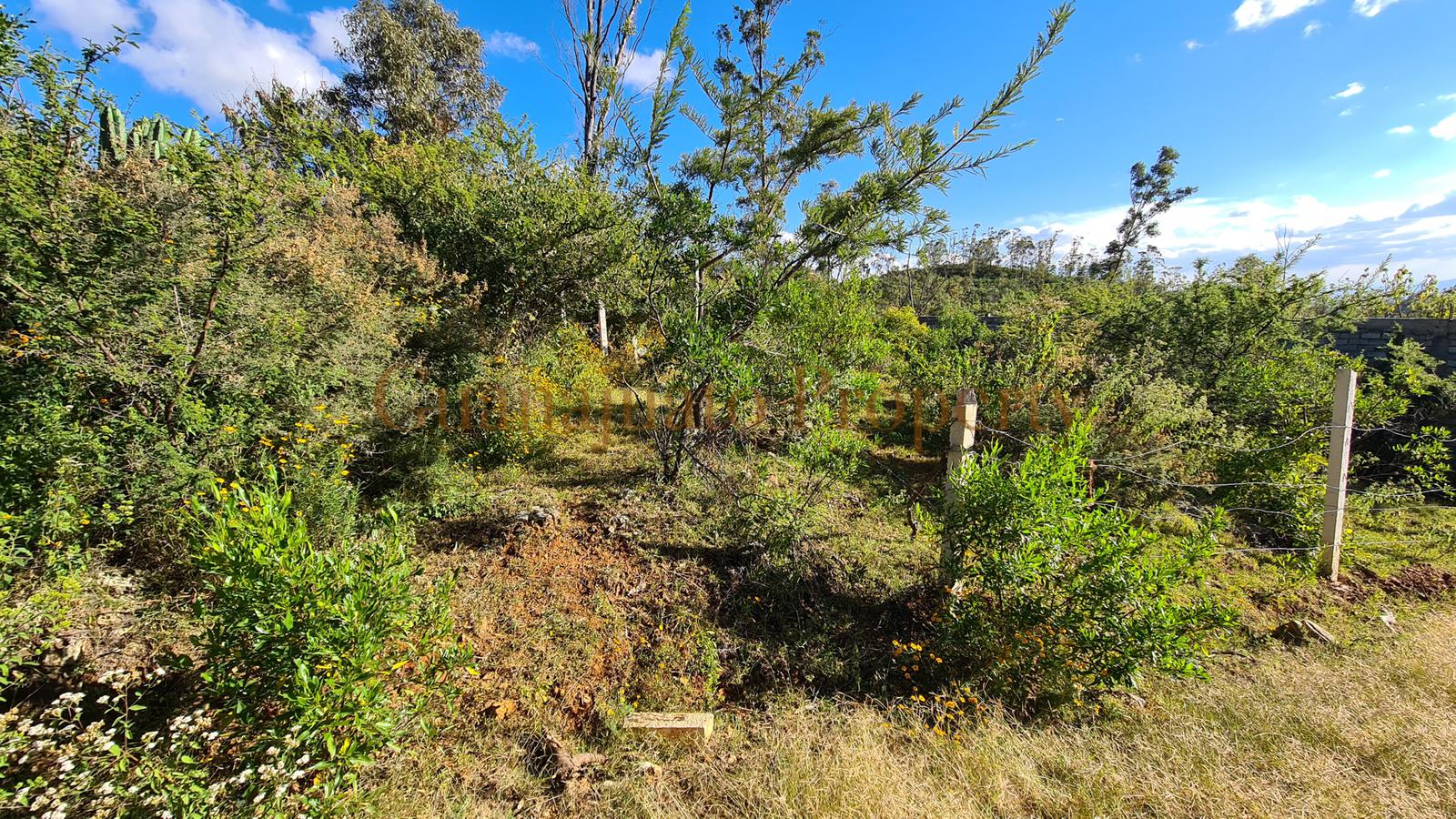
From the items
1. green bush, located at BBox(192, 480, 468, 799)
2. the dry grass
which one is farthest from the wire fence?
green bush, located at BBox(192, 480, 468, 799)

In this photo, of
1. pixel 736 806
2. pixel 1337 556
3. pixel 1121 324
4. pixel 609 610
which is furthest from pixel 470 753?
pixel 1121 324

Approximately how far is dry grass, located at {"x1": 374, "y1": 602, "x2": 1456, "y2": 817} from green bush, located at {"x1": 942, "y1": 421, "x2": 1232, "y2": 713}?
0.92 ft

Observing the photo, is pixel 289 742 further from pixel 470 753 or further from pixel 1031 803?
pixel 1031 803

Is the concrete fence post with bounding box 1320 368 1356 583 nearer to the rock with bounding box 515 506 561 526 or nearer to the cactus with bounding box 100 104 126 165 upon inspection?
the rock with bounding box 515 506 561 526

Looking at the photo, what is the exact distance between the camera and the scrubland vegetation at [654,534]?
1.94 m

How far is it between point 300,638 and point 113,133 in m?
5.39

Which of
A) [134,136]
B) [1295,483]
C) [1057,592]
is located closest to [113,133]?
[134,136]

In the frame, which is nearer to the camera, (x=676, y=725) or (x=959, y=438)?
(x=676, y=725)

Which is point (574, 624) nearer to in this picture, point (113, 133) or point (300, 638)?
point (300, 638)

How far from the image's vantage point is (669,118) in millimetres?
3871

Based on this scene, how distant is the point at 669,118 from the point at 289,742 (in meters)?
4.25

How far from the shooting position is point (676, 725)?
7.84ft

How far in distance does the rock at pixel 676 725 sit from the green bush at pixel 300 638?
0.99 metres

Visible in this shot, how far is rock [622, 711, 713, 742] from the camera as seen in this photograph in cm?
239
